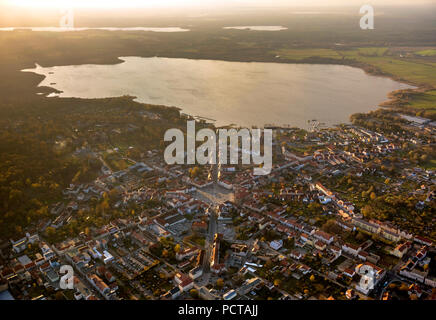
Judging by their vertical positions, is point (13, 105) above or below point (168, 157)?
above

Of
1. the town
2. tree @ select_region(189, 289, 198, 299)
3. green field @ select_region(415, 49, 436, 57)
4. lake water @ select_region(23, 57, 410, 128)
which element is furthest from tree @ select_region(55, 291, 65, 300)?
green field @ select_region(415, 49, 436, 57)

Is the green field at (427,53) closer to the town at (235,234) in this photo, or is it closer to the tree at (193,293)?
the town at (235,234)

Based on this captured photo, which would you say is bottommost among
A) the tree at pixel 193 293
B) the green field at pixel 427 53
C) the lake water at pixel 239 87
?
the tree at pixel 193 293

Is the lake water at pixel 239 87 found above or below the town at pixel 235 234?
above

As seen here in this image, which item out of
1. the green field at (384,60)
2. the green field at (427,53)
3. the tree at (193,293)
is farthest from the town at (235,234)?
the green field at (427,53)

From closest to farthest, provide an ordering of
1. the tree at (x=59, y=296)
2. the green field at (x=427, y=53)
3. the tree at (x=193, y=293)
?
the tree at (x=59, y=296), the tree at (x=193, y=293), the green field at (x=427, y=53)
